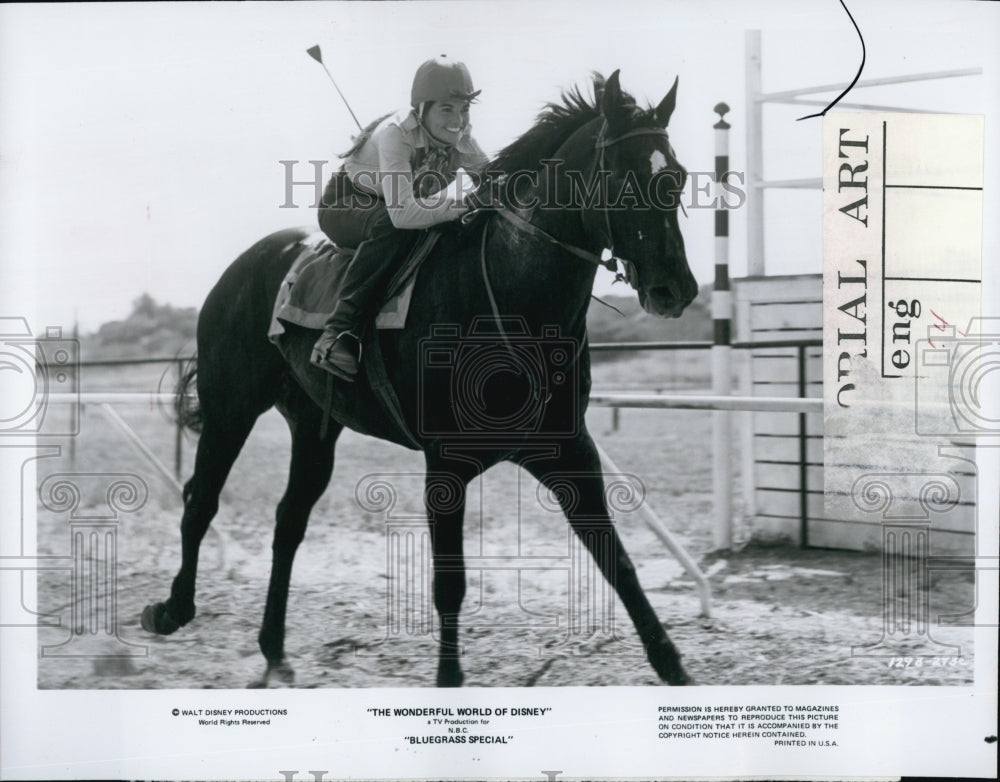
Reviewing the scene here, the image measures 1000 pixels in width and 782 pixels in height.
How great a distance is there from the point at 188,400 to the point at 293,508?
55 centimetres

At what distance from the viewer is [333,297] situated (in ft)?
9.92

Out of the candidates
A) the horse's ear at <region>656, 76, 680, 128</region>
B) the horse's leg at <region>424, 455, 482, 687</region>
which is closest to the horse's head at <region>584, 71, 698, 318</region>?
the horse's ear at <region>656, 76, 680, 128</region>

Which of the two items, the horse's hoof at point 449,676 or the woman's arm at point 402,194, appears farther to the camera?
the horse's hoof at point 449,676

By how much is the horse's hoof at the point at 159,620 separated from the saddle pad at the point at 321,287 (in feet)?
3.28

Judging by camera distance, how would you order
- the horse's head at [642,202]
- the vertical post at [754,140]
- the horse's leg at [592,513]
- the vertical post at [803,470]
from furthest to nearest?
1. the vertical post at [803,470]
2. the vertical post at [754,140]
3. the horse's leg at [592,513]
4. the horse's head at [642,202]

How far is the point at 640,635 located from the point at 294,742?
3.97 feet

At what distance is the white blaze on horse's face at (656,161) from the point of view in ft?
9.12

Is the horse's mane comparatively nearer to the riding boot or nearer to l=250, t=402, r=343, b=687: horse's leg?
the riding boot

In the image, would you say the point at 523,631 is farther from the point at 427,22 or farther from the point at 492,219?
the point at 427,22

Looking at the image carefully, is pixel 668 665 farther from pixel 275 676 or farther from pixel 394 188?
pixel 394 188

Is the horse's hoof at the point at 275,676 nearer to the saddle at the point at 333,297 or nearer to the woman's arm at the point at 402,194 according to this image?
the saddle at the point at 333,297

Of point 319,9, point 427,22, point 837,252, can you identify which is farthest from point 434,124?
point 837,252

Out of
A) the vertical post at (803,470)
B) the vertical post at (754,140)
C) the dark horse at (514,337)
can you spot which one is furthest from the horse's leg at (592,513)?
the vertical post at (754,140)

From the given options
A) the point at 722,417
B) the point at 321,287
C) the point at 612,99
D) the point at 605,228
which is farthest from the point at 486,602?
the point at 612,99
